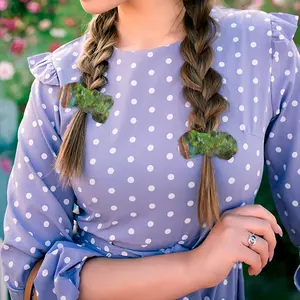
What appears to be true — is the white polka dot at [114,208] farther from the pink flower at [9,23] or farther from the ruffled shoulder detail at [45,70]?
the pink flower at [9,23]

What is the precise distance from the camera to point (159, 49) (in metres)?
1.40

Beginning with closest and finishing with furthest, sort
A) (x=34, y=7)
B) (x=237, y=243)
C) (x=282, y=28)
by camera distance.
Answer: (x=237, y=243) < (x=282, y=28) < (x=34, y=7)

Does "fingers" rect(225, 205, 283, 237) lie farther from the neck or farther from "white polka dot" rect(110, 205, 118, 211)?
the neck

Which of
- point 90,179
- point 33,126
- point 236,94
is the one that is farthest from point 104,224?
point 236,94

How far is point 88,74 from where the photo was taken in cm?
143

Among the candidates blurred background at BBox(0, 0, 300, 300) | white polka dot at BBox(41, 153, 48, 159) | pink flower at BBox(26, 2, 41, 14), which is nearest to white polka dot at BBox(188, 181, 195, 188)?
white polka dot at BBox(41, 153, 48, 159)

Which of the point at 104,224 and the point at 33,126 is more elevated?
the point at 33,126

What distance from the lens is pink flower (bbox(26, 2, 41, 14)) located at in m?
2.29

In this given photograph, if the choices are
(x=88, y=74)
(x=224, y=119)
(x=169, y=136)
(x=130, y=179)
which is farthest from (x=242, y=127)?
(x=88, y=74)

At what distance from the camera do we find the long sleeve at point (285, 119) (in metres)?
1.35

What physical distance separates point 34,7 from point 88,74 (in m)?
0.97

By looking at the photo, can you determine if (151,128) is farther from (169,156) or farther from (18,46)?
(18,46)

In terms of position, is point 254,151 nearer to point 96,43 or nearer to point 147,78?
point 147,78

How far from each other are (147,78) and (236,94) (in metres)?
0.20
